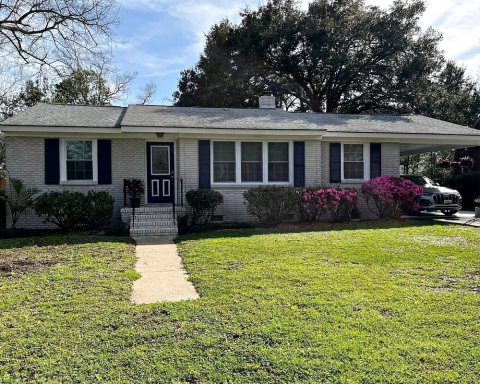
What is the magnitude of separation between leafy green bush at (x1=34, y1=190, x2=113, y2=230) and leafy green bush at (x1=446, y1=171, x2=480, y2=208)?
18022 mm

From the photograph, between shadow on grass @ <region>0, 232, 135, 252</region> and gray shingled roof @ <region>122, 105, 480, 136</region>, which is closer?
shadow on grass @ <region>0, 232, 135, 252</region>

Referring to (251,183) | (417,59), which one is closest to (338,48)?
(417,59)

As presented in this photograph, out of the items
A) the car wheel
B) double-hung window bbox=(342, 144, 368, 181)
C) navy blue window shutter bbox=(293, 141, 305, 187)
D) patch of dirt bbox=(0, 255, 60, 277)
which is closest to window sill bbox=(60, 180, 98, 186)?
patch of dirt bbox=(0, 255, 60, 277)

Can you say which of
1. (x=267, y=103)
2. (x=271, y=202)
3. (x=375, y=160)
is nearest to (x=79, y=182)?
(x=271, y=202)

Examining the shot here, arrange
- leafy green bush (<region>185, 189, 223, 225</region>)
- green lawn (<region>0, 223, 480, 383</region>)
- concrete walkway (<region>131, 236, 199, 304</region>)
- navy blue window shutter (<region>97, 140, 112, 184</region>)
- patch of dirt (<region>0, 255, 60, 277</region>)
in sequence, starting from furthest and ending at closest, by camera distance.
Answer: navy blue window shutter (<region>97, 140, 112, 184</region>), leafy green bush (<region>185, 189, 223, 225</region>), patch of dirt (<region>0, 255, 60, 277</region>), concrete walkway (<region>131, 236, 199, 304</region>), green lawn (<region>0, 223, 480, 383</region>)

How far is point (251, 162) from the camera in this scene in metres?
13.3

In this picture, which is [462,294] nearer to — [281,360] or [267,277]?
[267,277]

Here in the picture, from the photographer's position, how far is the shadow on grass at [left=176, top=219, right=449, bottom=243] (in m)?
10.1

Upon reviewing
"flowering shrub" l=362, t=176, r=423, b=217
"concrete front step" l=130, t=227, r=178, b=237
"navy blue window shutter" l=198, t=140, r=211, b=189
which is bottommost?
"concrete front step" l=130, t=227, r=178, b=237

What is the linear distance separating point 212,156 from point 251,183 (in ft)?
5.46

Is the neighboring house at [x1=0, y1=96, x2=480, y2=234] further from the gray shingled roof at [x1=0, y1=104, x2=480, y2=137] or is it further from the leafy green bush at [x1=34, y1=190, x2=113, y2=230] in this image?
the leafy green bush at [x1=34, y1=190, x2=113, y2=230]

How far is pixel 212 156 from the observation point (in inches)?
511

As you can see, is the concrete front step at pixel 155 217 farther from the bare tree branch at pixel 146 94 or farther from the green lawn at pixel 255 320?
the bare tree branch at pixel 146 94

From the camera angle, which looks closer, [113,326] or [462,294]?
[113,326]
